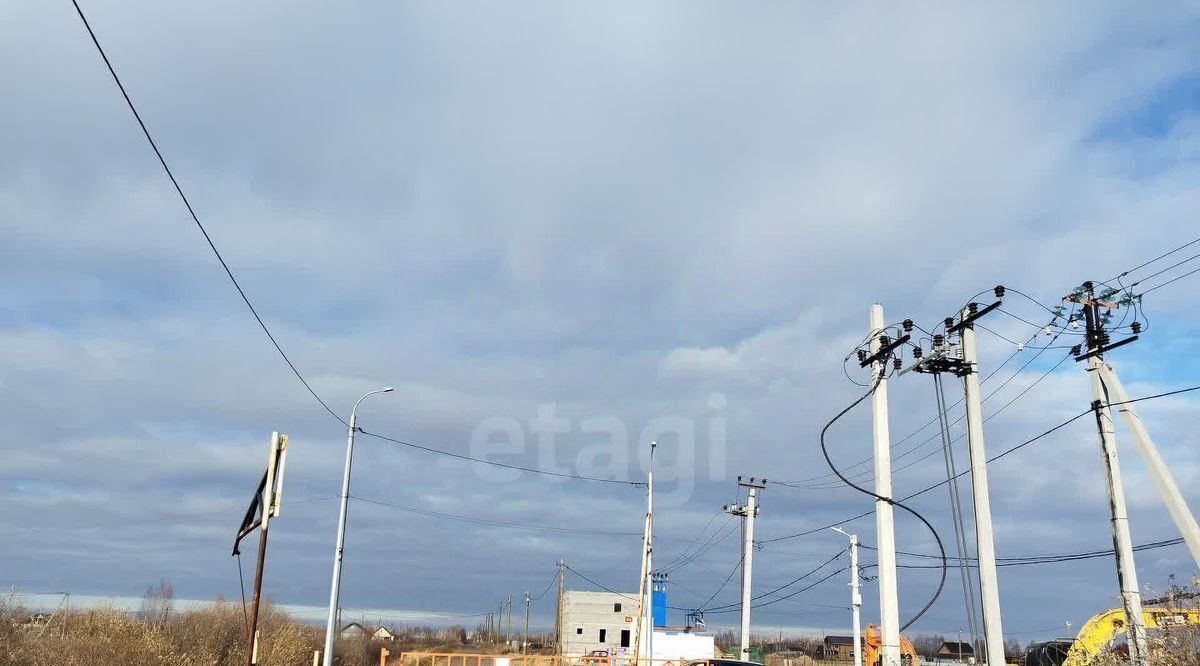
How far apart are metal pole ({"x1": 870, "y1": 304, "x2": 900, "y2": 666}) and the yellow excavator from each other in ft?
14.3

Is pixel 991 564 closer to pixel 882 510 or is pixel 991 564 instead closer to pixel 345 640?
pixel 882 510

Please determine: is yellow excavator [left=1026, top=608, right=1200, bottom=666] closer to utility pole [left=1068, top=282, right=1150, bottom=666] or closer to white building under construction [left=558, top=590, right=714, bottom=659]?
utility pole [left=1068, top=282, right=1150, bottom=666]

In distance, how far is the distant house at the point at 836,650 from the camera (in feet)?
443

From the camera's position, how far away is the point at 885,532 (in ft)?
76.5

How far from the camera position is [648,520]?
41250 millimetres

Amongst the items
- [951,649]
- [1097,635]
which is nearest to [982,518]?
[1097,635]

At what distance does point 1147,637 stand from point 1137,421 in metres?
9.66

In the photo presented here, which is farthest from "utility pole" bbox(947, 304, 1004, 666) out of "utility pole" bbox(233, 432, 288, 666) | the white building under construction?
the white building under construction

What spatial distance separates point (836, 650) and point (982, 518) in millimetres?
134317

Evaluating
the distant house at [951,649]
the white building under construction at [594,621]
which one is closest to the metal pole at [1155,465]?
the white building under construction at [594,621]

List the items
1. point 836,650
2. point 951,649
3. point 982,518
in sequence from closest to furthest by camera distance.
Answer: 1. point 982,518
2. point 836,650
3. point 951,649

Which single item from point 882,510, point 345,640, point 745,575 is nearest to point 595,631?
point 345,640

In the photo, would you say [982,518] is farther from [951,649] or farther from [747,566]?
[951,649]

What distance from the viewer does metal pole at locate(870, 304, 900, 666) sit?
74.8 feet
